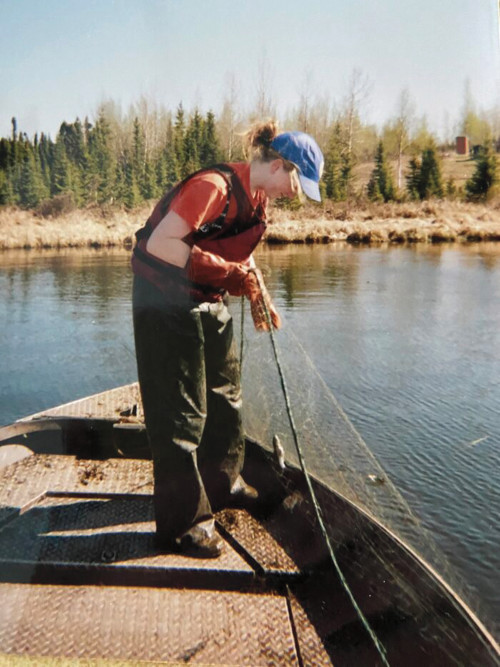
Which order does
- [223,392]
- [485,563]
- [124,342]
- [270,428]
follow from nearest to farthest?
1. [223,392]
2. [485,563]
3. [270,428]
4. [124,342]

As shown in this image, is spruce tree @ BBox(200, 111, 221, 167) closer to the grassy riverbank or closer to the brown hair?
the grassy riverbank

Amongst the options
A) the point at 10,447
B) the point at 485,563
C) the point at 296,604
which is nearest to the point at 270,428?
the point at 485,563

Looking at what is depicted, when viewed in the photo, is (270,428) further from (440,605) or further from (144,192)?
(440,605)

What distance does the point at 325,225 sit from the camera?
1905 cm

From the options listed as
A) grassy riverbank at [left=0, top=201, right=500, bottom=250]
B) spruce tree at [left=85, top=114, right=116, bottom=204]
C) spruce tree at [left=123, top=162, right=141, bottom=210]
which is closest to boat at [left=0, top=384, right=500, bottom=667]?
spruce tree at [left=85, top=114, right=116, bottom=204]

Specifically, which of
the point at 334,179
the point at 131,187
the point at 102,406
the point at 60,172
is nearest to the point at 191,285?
the point at 102,406

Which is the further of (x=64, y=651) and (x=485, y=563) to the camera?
(x=485, y=563)

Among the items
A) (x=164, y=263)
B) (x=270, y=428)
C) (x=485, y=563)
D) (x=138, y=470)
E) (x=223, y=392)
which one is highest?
(x=164, y=263)

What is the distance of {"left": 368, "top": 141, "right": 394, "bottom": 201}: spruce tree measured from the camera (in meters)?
18.0

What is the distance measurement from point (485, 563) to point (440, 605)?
1.78 meters

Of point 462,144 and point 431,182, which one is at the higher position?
point 431,182

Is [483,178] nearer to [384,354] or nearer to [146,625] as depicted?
[384,354]

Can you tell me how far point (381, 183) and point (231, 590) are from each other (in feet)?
67.4

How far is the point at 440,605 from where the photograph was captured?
6.57ft
